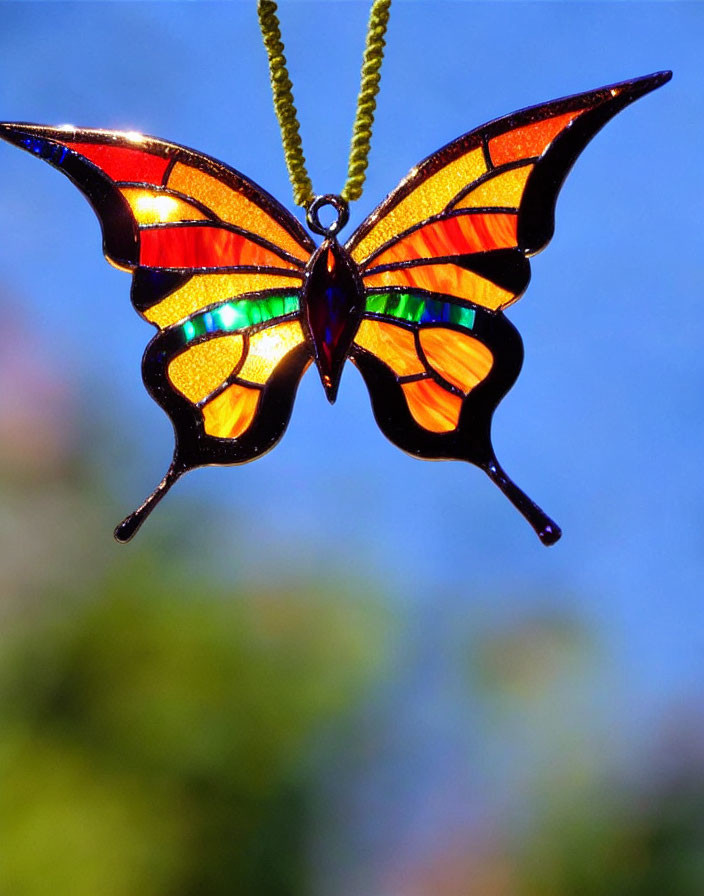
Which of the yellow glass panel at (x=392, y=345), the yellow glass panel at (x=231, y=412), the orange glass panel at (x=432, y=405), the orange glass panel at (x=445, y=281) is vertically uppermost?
the orange glass panel at (x=445, y=281)

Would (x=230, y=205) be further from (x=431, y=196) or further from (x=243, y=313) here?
(x=431, y=196)

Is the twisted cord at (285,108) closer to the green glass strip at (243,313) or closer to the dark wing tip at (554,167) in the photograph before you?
the green glass strip at (243,313)

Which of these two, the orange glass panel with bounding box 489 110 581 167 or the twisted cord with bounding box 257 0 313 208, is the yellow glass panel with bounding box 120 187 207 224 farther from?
the orange glass panel with bounding box 489 110 581 167

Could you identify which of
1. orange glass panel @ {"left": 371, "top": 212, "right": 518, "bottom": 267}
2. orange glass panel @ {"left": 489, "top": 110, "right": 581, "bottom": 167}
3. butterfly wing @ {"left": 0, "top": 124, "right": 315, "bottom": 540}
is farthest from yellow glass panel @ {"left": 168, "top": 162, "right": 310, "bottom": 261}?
orange glass panel @ {"left": 489, "top": 110, "right": 581, "bottom": 167}

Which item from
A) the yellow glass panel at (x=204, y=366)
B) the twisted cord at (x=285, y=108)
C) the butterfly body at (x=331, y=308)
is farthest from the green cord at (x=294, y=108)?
the yellow glass panel at (x=204, y=366)

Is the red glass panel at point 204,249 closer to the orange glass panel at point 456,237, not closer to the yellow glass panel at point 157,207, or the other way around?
the yellow glass panel at point 157,207

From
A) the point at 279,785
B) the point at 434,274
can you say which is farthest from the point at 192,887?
the point at 434,274

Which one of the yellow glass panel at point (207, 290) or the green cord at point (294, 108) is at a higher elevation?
the green cord at point (294, 108)

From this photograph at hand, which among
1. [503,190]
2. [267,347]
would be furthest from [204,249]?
[503,190]
